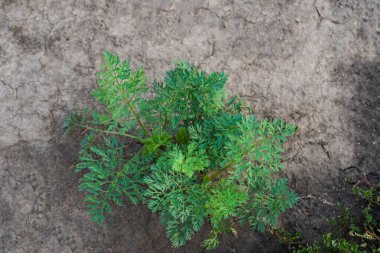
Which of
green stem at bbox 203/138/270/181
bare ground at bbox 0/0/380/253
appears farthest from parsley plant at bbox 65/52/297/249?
bare ground at bbox 0/0/380/253

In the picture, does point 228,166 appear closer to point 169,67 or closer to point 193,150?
point 193,150

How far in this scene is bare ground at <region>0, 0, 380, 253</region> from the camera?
3.60m

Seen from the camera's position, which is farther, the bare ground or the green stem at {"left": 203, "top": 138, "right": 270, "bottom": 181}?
the bare ground

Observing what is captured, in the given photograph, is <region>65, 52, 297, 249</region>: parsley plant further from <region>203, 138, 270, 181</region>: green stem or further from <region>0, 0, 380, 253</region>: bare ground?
<region>0, 0, 380, 253</region>: bare ground

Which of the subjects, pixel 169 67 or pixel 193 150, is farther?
pixel 169 67

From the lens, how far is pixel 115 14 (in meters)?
4.09

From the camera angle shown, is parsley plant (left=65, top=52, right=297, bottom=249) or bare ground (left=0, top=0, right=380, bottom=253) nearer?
parsley plant (left=65, top=52, right=297, bottom=249)

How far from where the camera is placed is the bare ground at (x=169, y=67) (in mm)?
3604

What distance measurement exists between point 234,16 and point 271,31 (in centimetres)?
36

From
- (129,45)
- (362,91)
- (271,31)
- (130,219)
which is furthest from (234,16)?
(130,219)

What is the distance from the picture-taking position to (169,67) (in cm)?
395

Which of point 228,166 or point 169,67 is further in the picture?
point 169,67

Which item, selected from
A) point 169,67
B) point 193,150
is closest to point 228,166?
point 193,150

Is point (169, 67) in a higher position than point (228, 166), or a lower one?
higher
